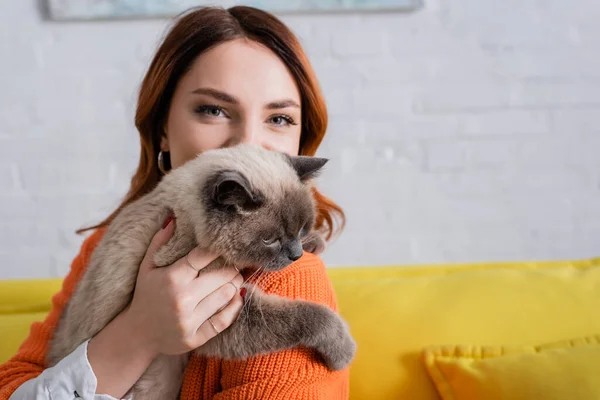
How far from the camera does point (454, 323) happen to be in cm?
124

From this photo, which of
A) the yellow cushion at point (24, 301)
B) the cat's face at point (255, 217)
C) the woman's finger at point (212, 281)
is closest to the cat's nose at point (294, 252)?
the cat's face at point (255, 217)

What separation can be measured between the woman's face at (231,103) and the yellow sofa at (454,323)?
513 mm

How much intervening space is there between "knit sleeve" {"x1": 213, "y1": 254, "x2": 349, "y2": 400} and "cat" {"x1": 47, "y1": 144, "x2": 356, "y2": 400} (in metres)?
0.02

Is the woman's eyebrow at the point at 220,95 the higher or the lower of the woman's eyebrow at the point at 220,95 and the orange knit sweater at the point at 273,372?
the higher

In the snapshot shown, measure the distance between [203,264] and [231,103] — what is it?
0.40m

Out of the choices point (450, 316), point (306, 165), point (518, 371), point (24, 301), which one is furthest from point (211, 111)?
point (24, 301)

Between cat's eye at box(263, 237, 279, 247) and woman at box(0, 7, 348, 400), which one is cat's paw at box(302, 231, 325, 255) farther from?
cat's eye at box(263, 237, 279, 247)

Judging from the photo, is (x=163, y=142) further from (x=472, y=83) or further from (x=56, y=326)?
(x=472, y=83)

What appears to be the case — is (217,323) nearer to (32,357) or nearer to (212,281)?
(212,281)

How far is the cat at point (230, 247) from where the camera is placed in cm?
91

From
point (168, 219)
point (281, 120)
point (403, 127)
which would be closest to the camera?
point (168, 219)

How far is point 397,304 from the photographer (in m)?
1.31

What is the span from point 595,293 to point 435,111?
3.15ft

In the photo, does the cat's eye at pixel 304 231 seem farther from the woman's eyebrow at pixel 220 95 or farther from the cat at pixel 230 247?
the woman's eyebrow at pixel 220 95
